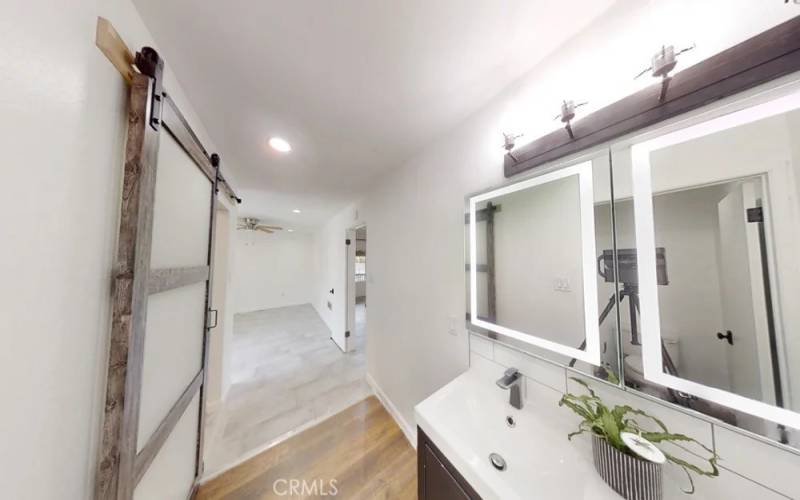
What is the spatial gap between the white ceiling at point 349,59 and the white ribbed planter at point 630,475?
146 cm

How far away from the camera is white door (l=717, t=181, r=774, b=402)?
549 mm

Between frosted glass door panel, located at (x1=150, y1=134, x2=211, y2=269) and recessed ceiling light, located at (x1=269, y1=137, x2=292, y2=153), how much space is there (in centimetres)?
52

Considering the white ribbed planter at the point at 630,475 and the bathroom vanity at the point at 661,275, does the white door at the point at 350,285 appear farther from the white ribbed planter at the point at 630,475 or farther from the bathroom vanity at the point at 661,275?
the white ribbed planter at the point at 630,475

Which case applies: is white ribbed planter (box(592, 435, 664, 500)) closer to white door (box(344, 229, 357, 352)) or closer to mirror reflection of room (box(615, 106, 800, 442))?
mirror reflection of room (box(615, 106, 800, 442))

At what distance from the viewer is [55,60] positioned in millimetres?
510

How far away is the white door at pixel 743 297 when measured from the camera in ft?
1.80

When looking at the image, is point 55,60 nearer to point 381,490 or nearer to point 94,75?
point 94,75

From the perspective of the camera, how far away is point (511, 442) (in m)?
0.85

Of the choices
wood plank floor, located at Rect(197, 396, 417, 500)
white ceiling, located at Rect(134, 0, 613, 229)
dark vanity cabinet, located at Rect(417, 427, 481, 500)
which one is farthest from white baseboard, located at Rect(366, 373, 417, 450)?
white ceiling, located at Rect(134, 0, 613, 229)

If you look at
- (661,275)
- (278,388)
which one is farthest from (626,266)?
(278,388)

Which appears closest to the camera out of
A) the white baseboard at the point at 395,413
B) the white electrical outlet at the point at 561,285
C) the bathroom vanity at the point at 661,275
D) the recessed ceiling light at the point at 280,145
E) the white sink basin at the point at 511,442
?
the bathroom vanity at the point at 661,275

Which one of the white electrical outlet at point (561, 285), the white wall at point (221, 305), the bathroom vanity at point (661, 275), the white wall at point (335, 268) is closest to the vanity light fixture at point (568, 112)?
the bathroom vanity at point (661, 275)

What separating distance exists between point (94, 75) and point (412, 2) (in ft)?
3.25

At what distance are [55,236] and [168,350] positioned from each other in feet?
2.19
